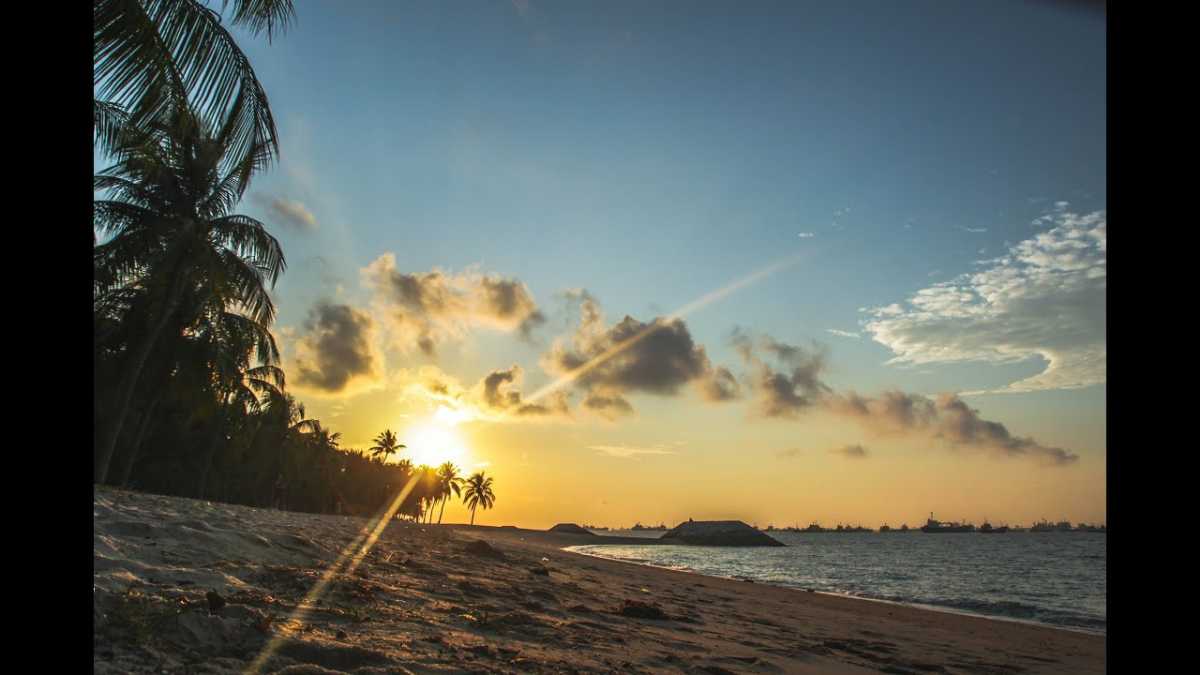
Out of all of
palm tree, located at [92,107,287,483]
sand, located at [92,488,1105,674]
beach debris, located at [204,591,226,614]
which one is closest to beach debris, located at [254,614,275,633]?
sand, located at [92,488,1105,674]

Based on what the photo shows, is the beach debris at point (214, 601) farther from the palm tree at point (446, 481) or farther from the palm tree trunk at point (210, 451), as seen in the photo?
the palm tree at point (446, 481)

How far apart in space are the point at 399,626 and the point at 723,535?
102981 mm

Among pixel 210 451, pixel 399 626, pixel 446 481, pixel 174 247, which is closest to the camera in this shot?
pixel 399 626

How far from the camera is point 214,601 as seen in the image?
14.4 feet

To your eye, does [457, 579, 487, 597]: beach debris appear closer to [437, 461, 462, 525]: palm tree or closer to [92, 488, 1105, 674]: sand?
[92, 488, 1105, 674]: sand

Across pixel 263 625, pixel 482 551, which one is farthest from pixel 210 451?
pixel 263 625

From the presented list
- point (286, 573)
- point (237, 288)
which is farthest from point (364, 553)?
point (237, 288)

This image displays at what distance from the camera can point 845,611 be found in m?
15.4

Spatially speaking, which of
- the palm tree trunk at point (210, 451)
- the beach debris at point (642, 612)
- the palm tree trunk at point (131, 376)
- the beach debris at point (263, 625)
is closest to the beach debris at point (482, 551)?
the beach debris at point (642, 612)

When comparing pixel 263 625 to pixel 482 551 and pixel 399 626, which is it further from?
pixel 482 551

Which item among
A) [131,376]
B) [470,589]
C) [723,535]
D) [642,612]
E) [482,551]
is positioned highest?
[131,376]

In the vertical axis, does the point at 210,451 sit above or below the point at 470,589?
above

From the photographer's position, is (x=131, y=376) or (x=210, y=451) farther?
(x=210, y=451)
